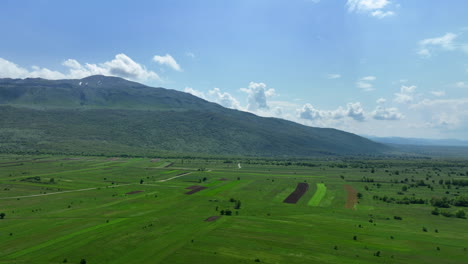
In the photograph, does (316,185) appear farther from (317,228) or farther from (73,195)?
(73,195)

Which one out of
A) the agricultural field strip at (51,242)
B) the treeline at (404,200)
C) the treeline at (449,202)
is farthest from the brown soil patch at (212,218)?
the treeline at (449,202)

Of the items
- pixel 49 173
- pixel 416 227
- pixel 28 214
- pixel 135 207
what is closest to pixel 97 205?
pixel 135 207

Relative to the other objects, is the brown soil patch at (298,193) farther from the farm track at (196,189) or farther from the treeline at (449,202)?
the treeline at (449,202)

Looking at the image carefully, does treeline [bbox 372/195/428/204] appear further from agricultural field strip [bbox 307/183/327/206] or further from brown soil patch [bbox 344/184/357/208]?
agricultural field strip [bbox 307/183/327/206]

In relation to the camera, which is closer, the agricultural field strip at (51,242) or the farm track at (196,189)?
the agricultural field strip at (51,242)

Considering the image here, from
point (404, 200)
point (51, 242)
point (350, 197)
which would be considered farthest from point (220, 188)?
point (51, 242)

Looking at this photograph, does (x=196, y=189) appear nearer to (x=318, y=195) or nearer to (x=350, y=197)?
(x=318, y=195)

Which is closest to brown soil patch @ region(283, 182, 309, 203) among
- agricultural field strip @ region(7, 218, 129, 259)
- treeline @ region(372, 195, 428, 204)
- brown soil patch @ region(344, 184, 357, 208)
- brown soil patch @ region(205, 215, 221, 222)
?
brown soil patch @ region(344, 184, 357, 208)
